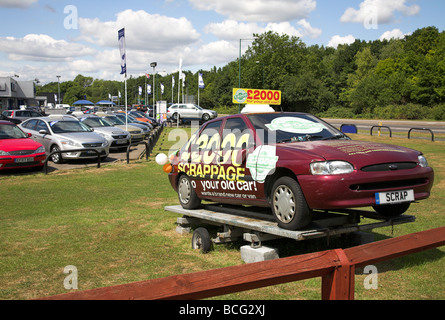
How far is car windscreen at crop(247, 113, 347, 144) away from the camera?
20.8ft

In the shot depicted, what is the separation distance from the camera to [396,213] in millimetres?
6262

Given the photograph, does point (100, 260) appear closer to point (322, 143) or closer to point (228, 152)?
point (228, 152)

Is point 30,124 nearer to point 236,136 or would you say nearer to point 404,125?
point 236,136

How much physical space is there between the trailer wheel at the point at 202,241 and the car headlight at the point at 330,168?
205 centimetres

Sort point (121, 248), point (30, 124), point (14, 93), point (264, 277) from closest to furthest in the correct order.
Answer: point (264, 277), point (121, 248), point (30, 124), point (14, 93)

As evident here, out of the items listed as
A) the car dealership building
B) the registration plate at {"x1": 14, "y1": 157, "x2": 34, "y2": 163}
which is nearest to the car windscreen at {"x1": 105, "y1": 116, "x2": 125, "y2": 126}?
the registration plate at {"x1": 14, "y1": 157, "x2": 34, "y2": 163}

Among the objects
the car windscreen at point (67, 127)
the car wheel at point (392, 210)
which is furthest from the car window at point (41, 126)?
the car wheel at point (392, 210)

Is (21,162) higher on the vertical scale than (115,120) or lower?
lower

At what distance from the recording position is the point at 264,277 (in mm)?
2404

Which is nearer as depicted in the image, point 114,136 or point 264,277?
point 264,277

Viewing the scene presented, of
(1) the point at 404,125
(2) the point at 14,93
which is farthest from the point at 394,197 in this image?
(2) the point at 14,93

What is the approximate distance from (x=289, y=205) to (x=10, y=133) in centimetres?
1372

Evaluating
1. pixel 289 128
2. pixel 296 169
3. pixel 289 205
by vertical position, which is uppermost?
pixel 289 128

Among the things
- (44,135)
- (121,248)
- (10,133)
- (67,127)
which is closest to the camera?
(121,248)
